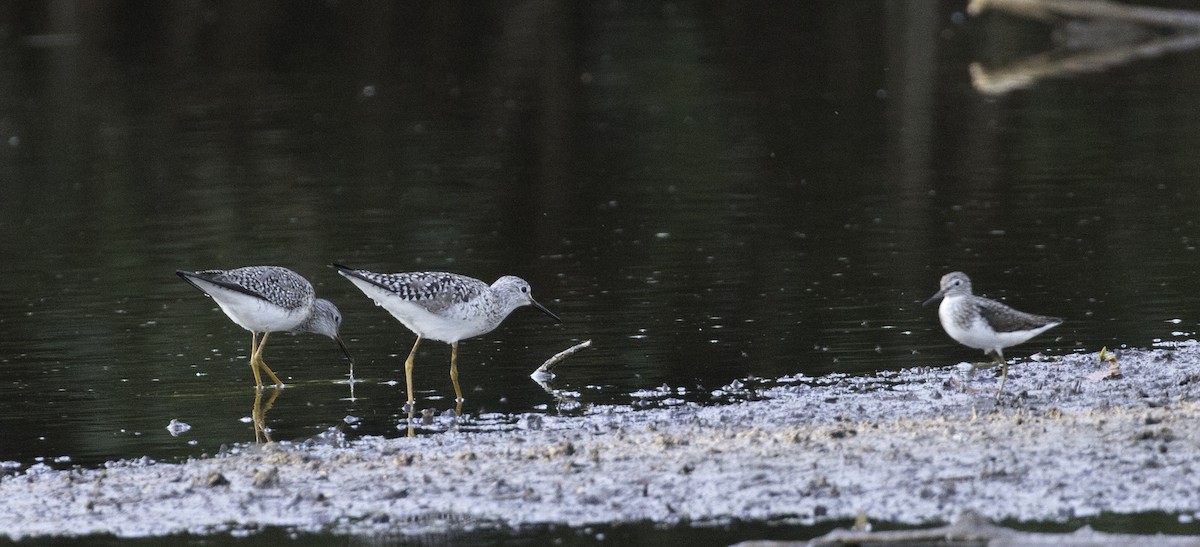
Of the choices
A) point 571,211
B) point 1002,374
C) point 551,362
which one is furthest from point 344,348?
point 571,211

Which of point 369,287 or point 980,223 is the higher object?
point 369,287

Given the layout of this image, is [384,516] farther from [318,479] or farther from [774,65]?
[774,65]

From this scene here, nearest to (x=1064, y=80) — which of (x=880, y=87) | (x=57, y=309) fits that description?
(x=880, y=87)

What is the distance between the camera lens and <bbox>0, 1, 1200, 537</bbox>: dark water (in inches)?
457

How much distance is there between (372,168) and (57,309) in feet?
28.3

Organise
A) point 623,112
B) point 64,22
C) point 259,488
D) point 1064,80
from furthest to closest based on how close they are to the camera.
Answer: point 64,22 → point 1064,80 → point 623,112 → point 259,488

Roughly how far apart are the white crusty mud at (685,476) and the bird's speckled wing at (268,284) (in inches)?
80.4

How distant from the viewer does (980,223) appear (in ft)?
55.1

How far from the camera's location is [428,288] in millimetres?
11016

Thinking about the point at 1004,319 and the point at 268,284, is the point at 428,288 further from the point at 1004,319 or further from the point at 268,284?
the point at 1004,319

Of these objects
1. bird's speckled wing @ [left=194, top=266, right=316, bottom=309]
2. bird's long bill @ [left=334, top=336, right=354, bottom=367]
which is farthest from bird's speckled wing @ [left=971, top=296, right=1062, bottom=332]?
bird's speckled wing @ [left=194, top=266, right=316, bottom=309]

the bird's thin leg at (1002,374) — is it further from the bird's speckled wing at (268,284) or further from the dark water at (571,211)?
the bird's speckled wing at (268,284)

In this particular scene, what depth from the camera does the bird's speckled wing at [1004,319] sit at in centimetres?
966

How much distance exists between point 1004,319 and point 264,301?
4828mm
